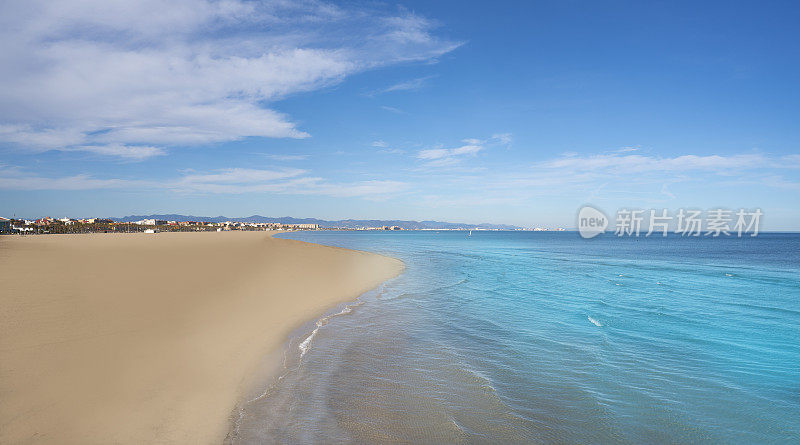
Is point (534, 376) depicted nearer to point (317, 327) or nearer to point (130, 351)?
point (317, 327)

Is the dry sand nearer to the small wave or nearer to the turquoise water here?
the small wave

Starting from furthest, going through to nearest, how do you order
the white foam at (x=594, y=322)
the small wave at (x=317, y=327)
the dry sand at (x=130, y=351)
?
1. the white foam at (x=594, y=322)
2. the small wave at (x=317, y=327)
3. the dry sand at (x=130, y=351)

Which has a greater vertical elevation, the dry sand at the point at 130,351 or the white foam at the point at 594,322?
the dry sand at the point at 130,351

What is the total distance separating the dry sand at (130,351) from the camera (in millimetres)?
4992

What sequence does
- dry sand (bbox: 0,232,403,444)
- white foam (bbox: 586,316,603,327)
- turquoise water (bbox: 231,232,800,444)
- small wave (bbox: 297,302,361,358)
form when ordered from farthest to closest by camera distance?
1. white foam (bbox: 586,316,603,327)
2. small wave (bbox: 297,302,361,358)
3. turquoise water (bbox: 231,232,800,444)
4. dry sand (bbox: 0,232,403,444)

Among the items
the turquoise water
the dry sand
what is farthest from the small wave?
the dry sand

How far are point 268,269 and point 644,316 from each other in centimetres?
1928

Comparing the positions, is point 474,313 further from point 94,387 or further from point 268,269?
point 268,269

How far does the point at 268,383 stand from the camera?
6.93 meters

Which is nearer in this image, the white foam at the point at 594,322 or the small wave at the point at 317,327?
the small wave at the point at 317,327

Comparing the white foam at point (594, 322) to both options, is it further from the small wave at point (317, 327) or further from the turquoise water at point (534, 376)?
the small wave at point (317, 327)

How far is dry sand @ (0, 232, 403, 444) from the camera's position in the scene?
16.4 ft

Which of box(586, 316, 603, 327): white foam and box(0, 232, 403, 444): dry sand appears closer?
box(0, 232, 403, 444): dry sand

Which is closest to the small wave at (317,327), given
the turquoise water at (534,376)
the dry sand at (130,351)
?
the turquoise water at (534,376)
